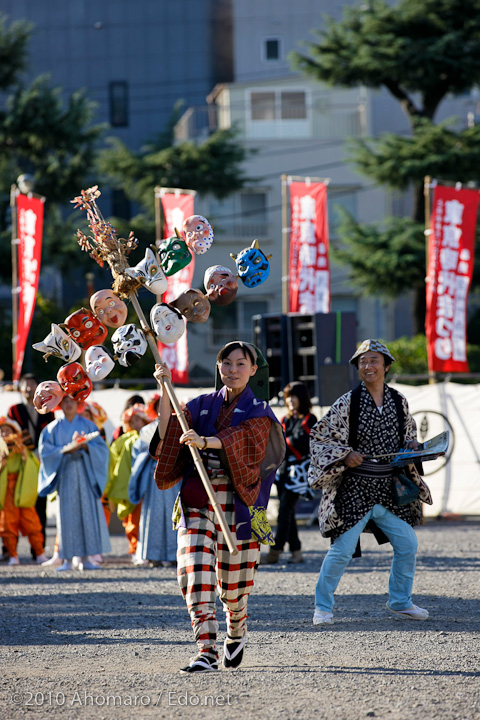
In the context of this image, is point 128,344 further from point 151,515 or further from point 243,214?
point 243,214

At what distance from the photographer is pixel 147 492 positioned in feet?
30.8

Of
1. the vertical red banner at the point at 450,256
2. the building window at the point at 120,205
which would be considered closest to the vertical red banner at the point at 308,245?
the vertical red banner at the point at 450,256

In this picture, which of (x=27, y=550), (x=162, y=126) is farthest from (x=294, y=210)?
(x=162, y=126)

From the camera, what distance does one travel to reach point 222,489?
16.0 feet

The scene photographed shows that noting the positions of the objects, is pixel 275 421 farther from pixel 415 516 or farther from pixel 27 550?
pixel 27 550

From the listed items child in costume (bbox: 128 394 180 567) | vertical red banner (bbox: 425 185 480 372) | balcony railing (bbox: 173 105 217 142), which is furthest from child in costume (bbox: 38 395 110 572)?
balcony railing (bbox: 173 105 217 142)

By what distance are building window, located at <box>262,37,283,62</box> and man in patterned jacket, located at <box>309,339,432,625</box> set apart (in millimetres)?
25427

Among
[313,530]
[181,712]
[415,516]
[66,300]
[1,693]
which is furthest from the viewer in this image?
[66,300]

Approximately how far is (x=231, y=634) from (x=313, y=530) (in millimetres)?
7529

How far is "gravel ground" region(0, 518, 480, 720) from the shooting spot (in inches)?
163

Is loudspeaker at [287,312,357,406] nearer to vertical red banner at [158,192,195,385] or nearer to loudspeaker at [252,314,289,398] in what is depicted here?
loudspeaker at [252,314,289,398]

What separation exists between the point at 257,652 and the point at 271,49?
88.9ft

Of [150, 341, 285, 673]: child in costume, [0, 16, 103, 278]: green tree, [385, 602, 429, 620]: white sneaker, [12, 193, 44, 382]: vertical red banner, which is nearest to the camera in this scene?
[150, 341, 285, 673]: child in costume

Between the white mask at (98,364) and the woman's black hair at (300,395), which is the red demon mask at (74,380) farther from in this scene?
the woman's black hair at (300,395)
